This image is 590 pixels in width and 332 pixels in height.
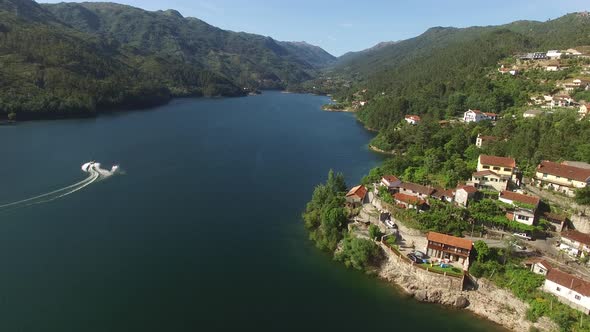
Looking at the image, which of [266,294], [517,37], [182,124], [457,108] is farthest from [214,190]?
[517,37]

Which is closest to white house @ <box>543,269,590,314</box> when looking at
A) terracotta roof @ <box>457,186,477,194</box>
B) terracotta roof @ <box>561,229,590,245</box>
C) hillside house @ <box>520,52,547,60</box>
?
terracotta roof @ <box>561,229,590,245</box>

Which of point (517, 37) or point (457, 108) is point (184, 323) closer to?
point (457, 108)

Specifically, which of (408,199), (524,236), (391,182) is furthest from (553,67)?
(408,199)

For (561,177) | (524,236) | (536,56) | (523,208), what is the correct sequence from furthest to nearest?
1. (536,56)
2. (561,177)
3. (523,208)
4. (524,236)

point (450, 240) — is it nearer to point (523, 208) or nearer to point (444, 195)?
point (444, 195)

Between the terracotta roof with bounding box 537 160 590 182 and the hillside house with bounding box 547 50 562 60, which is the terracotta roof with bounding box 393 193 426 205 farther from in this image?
the hillside house with bounding box 547 50 562 60
